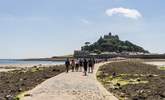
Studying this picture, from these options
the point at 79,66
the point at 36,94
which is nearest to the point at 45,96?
the point at 36,94

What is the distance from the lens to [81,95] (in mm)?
24969

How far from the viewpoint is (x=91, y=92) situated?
26.9 meters

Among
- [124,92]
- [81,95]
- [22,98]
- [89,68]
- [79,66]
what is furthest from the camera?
[79,66]

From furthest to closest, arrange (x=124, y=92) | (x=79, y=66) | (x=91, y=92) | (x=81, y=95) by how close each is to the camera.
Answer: (x=79, y=66) → (x=124, y=92) → (x=91, y=92) → (x=81, y=95)

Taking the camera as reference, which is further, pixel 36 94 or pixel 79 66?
pixel 79 66

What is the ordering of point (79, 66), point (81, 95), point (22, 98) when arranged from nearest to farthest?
point (22, 98) < point (81, 95) < point (79, 66)

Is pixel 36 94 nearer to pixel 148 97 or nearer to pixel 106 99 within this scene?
pixel 106 99

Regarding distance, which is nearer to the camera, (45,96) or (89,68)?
(45,96)

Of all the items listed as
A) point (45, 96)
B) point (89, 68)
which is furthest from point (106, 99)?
point (89, 68)

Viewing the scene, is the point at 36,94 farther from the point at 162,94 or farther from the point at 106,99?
the point at 162,94

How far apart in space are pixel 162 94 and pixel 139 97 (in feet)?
6.08

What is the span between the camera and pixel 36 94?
25312 mm

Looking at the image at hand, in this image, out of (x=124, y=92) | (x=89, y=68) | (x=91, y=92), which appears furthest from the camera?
(x=89, y=68)

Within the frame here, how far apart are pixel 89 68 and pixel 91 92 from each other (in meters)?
28.9
